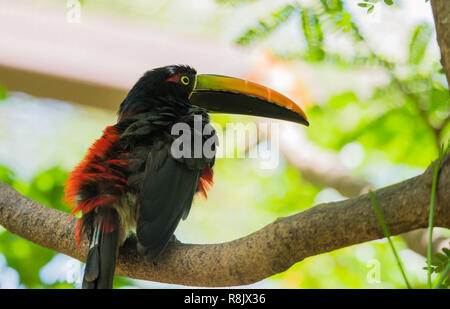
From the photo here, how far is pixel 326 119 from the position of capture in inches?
174

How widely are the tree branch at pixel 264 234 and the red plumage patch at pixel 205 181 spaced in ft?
1.52

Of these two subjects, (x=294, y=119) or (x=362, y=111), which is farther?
(x=362, y=111)

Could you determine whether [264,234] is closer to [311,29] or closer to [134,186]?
[134,186]

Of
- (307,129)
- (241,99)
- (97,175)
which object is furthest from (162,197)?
(307,129)

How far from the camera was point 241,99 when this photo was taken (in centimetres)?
313

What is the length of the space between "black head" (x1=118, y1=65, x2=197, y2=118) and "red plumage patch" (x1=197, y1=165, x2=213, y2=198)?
473 mm

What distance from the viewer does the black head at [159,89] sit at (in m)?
2.95

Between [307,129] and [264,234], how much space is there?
2.80 meters

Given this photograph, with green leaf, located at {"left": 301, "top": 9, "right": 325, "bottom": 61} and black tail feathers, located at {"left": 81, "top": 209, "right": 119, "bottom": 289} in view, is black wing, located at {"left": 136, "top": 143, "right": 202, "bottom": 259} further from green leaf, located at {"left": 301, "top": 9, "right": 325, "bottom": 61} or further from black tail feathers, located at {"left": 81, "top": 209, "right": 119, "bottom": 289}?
green leaf, located at {"left": 301, "top": 9, "right": 325, "bottom": 61}

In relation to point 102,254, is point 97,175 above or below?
above

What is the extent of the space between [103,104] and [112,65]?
0.34 m
